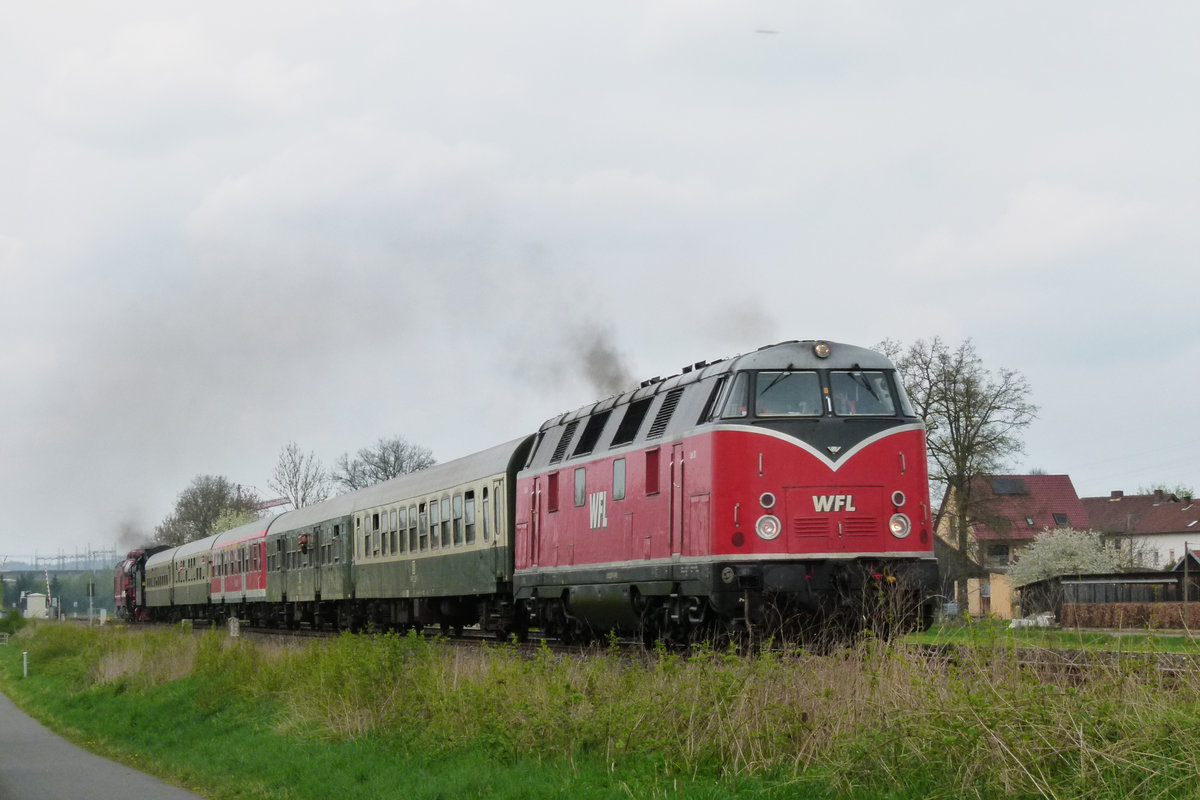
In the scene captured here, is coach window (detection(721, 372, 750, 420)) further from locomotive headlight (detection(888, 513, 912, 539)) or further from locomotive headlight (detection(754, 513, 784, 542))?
locomotive headlight (detection(888, 513, 912, 539))

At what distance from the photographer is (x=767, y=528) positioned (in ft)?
49.7

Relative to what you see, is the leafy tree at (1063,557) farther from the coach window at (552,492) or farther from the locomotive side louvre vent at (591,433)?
the locomotive side louvre vent at (591,433)

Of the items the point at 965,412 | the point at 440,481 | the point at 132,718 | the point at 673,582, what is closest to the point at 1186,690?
the point at 673,582

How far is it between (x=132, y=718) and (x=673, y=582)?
11323 millimetres

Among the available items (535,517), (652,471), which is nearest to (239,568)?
(535,517)

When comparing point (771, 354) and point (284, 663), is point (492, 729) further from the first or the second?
point (284, 663)

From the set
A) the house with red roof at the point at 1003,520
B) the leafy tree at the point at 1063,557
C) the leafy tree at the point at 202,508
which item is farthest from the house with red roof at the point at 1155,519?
the leafy tree at the point at 202,508

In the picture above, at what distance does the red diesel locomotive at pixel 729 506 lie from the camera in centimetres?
1502

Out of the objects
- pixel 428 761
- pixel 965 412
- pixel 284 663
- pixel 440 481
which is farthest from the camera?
pixel 965 412

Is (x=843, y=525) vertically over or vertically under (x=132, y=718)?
over

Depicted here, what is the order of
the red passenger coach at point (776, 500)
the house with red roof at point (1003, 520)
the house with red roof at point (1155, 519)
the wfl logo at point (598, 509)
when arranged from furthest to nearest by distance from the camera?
the house with red roof at point (1155, 519) < the house with red roof at point (1003, 520) < the wfl logo at point (598, 509) < the red passenger coach at point (776, 500)

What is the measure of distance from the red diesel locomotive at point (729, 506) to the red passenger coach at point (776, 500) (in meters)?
0.02

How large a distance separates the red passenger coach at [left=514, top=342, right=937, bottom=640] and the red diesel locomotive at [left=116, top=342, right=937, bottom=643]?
19 millimetres

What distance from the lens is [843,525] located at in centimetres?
1530
